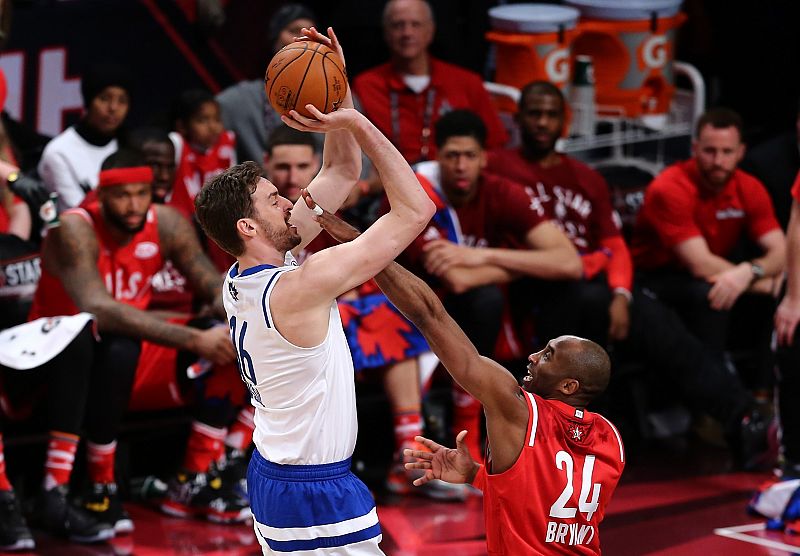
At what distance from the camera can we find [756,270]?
6.93 metres

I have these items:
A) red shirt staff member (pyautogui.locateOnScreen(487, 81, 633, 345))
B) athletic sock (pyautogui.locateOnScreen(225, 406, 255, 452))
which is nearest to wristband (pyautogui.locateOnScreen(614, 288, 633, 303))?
red shirt staff member (pyautogui.locateOnScreen(487, 81, 633, 345))

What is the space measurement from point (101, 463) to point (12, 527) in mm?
422

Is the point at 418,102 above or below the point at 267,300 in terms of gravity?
above

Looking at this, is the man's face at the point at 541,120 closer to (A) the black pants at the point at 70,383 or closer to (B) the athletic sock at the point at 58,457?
(A) the black pants at the point at 70,383

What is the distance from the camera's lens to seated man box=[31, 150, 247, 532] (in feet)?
18.2

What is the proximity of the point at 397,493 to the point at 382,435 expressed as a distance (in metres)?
0.46

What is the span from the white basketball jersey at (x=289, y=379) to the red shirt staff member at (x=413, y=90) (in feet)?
10.5

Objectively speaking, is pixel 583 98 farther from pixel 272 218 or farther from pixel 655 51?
pixel 272 218

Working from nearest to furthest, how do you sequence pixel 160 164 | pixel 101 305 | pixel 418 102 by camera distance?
1. pixel 101 305
2. pixel 160 164
3. pixel 418 102

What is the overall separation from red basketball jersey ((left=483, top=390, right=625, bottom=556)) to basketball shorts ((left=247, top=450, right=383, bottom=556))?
35 centimetres

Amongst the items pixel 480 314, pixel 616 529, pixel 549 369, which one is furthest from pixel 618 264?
pixel 549 369

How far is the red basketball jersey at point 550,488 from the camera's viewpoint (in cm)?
366

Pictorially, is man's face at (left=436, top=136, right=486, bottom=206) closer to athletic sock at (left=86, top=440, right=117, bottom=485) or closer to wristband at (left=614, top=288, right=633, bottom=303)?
wristband at (left=614, top=288, right=633, bottom=303)

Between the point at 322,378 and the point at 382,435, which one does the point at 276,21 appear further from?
the point at 322,378
